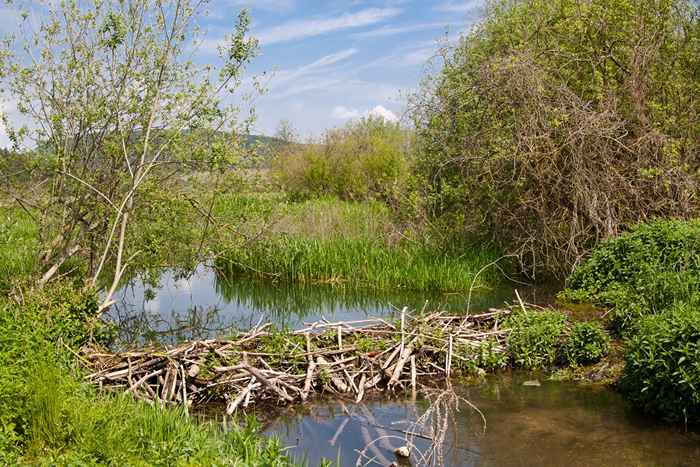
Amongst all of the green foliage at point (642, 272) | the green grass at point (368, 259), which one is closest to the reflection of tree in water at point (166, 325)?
the green grass at point (368, 259)

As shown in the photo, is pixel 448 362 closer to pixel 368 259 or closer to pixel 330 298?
pixel 330 298

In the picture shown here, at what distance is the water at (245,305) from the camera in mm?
12484

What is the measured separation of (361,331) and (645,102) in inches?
296

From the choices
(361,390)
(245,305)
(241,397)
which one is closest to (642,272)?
(361,390)

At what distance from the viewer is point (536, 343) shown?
9.69 metres

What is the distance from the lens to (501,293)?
14.9m

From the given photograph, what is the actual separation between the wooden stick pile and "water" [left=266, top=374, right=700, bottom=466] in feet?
1.16

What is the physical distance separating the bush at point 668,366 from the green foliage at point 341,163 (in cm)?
2411

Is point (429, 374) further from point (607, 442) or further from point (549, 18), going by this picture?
point (549, 18)

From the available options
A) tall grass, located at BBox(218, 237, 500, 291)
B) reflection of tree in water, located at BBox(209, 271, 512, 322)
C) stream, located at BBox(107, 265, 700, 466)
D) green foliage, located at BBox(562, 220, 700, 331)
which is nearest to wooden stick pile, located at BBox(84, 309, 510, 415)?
stream, located at BBox(107, 265, 700, 466)

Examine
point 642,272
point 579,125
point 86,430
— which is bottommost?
point 86,430

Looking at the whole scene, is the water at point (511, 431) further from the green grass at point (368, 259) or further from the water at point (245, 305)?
the green grass at point (368, 259)

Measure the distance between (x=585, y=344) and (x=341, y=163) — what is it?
84.3ft

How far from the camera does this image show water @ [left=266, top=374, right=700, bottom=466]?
692 cm
